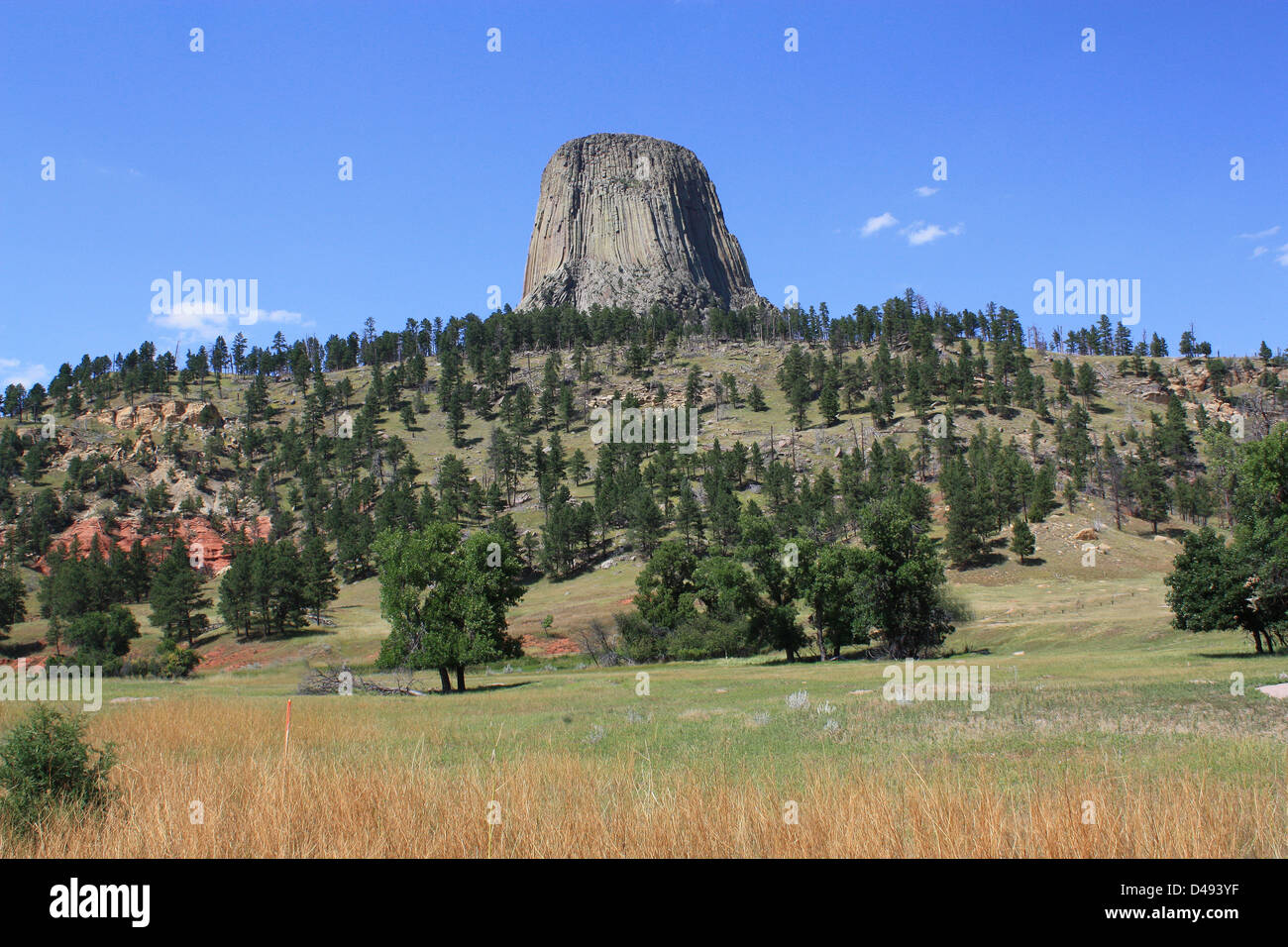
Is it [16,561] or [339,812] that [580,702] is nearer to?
[339,812]

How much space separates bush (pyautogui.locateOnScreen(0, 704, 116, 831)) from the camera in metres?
8.86

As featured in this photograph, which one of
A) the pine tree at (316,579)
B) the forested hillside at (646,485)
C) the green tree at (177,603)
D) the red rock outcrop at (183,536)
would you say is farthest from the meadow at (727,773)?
the red rock outcrop at (183,536)

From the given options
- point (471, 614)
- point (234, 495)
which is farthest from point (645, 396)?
point (471, 614)

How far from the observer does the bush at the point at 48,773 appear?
8.86m

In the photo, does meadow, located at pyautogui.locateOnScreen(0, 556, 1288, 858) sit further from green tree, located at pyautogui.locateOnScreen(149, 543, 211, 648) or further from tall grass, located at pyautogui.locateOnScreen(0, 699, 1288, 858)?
green tree, located at pyautogui.locateOnScreen(149, 543, 211, 648)

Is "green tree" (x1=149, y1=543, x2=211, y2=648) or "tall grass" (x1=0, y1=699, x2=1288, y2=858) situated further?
"green tree" (x1=149, y1=543, x2=211, y2=648)

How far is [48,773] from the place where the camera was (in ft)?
30.9

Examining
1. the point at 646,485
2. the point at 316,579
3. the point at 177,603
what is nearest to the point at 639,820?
the point at 316,579

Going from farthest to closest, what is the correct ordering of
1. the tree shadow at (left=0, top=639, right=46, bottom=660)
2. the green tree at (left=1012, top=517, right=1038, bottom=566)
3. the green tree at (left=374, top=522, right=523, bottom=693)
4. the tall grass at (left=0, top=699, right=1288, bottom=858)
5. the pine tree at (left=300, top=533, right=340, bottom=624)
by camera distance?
1. the green tree at (left=1012, top=517, right=1038, bottom=566)
2. the pine tree at (left=300, top=533, right=340, bottom=624)
3. the tree shadow at (left=0, top=639, right=46, bottom=660)
4. the green tree at (left=374, top=522, right=523, bottom=693)
5. the tall grass at (left=0, top=699, right=1288, bottom=858)

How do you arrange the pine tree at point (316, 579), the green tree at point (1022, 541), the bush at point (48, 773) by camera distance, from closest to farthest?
the bush at point (48, 773) → the pine tree at point (316, 579) → the green tree at point (1022, 541)

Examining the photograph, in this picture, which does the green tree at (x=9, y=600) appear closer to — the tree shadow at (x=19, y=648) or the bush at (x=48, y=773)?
the tree shadow at (x=19, y=648)

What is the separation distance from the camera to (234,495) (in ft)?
→ 487

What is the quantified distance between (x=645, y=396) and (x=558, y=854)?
6631 inches

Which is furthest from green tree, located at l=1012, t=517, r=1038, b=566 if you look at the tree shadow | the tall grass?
the tree shadow
